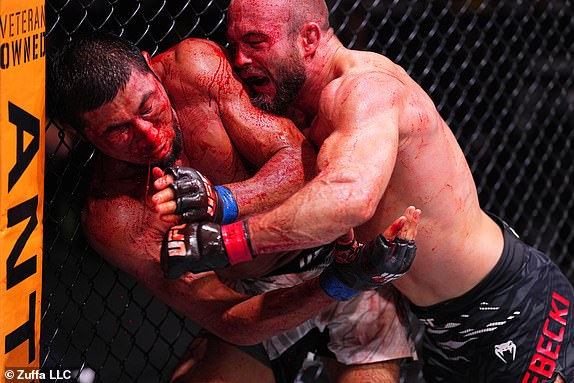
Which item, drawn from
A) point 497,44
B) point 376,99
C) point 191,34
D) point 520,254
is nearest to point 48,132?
point 191,34

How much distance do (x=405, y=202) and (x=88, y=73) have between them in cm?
79

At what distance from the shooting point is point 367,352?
2.49 metres

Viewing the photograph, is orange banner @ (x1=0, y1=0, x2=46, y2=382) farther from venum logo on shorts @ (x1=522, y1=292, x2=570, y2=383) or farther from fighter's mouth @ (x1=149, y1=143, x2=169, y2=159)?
venum logo on shorts @ (x1=522, y1=292, x2=570, y2=383)

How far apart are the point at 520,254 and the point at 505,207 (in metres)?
1.27

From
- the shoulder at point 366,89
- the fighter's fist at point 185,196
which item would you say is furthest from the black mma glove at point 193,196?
the shoulder at point 366,89

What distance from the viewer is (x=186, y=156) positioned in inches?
88.4

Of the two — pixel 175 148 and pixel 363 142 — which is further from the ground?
pixel 363 142

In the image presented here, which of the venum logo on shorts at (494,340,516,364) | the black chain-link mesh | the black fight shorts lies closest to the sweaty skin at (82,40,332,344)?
the black fight shorts

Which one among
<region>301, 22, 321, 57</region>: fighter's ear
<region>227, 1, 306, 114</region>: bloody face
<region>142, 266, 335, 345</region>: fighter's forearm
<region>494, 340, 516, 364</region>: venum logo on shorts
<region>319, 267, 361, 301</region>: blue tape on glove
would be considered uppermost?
<region>301, 22, 321, 57</region>: fighter's ear

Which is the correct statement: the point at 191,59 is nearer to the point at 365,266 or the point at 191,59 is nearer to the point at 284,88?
the point at 284,88

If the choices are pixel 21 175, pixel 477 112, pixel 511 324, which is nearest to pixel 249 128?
pixel 21 175

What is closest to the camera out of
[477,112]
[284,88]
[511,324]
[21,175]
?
[21,175]

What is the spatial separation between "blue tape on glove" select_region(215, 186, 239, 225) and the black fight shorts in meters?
0.67

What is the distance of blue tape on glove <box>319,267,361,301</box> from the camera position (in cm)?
211
